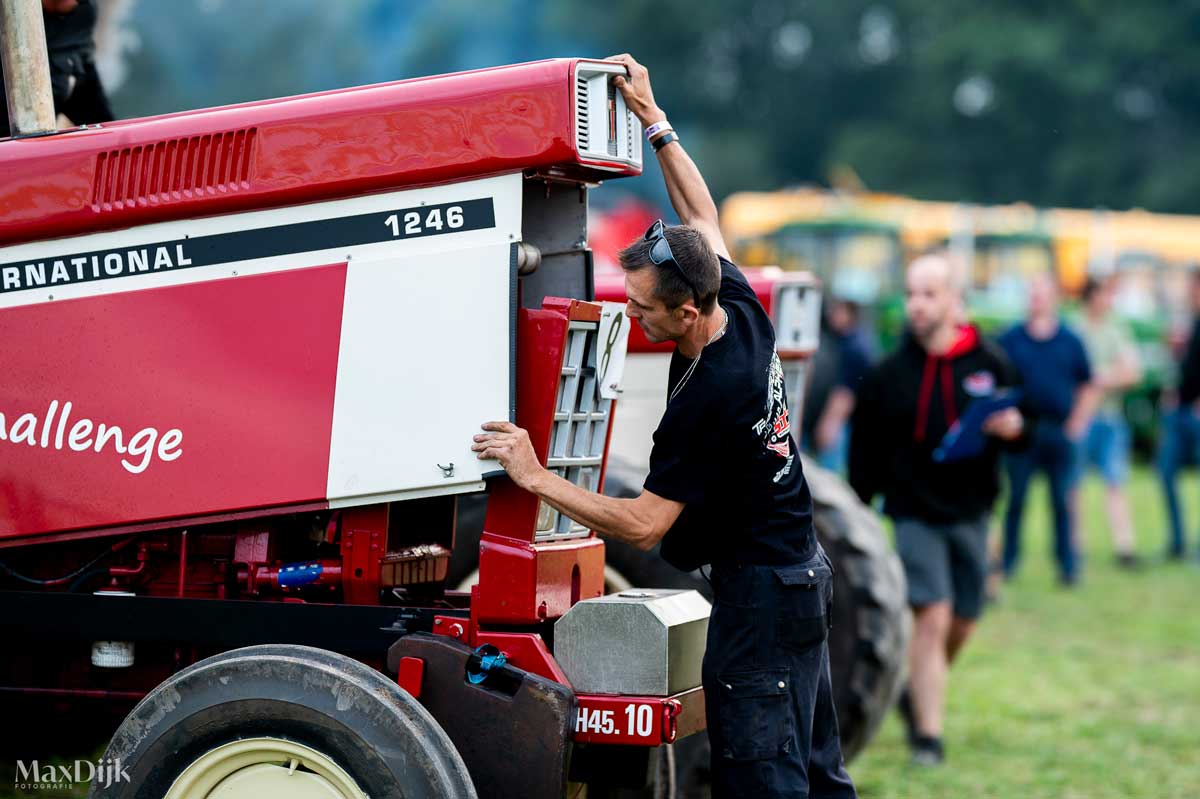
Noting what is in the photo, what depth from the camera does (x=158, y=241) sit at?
4.01 metres

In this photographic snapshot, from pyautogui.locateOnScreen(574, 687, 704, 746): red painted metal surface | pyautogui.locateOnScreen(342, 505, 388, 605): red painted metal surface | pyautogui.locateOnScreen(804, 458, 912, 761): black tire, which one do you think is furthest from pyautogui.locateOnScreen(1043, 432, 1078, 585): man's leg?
pyautogui.locateOnScreen(342, 505, 388, 605): red painted metal surface

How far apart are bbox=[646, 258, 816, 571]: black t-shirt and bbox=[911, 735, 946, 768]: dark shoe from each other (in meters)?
2.97

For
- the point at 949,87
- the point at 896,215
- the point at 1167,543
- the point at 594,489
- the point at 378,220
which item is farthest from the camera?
the point at 949,87

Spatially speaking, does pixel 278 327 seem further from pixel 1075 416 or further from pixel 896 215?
pixel 896 215

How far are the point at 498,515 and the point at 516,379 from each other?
36 cm

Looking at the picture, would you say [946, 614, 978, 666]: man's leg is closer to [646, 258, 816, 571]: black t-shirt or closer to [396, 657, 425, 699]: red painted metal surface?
[646, 258, 816, 571]: black t-shirt

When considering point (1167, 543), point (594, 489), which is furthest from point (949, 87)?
point (594, 489)

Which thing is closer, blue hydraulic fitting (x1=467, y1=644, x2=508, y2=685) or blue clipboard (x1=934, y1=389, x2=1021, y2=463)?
blue hydraulic fitting (x1=467, y1=644, x2=508, y2=685)

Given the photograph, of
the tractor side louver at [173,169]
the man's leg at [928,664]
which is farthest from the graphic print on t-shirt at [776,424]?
the man's leg at [928,664]

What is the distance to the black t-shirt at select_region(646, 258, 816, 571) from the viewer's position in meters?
3.88

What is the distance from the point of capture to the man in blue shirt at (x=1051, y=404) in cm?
1148

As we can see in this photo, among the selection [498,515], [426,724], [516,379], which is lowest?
[426,724]

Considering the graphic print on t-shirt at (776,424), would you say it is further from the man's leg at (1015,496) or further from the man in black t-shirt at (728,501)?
the man's leg at (1015,496)

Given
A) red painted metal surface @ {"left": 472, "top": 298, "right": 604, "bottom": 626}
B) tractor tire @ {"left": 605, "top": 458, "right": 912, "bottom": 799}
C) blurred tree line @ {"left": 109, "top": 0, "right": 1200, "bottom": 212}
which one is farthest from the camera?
blurred tree line @ {"left": 109, "top": 0, "right": 1200, "bottom": 212}
